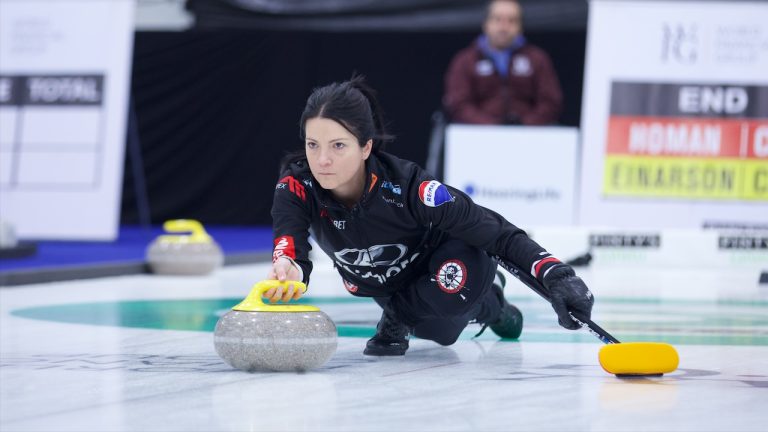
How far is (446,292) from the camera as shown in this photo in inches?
134

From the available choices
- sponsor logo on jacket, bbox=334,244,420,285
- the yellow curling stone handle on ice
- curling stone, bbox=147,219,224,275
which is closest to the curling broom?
sponsor logo on jacket, bbox=334,244,420,285

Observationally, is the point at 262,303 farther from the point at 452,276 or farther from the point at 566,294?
the point at 566,294

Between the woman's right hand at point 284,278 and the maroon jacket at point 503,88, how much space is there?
5.76 meters

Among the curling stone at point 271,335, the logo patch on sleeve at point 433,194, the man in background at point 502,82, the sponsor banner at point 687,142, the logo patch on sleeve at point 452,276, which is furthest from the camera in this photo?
the man in background at point 502,82

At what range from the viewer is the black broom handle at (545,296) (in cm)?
313

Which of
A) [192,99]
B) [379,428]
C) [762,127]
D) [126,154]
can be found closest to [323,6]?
[192,99]

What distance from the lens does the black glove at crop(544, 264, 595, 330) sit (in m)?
3.08

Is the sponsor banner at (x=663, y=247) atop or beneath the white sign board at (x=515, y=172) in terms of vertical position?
beneath

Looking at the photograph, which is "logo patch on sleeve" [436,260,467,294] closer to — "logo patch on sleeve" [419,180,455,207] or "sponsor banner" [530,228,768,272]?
"logo patch on sleeve" [419,180,455,207]

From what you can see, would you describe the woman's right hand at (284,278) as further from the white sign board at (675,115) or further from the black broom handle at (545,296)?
the white sign board at (675,115)

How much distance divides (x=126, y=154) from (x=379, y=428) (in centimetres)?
1039

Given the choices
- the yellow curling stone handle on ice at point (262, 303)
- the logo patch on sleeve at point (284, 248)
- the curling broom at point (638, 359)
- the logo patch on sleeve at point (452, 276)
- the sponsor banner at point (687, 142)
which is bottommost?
the curling broom at point (638, 359)

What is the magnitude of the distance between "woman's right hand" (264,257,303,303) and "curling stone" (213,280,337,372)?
0.01 m

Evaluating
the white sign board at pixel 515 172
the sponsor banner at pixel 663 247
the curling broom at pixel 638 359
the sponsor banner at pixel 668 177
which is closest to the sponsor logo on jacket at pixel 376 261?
the curling broom at pixel 638 359
